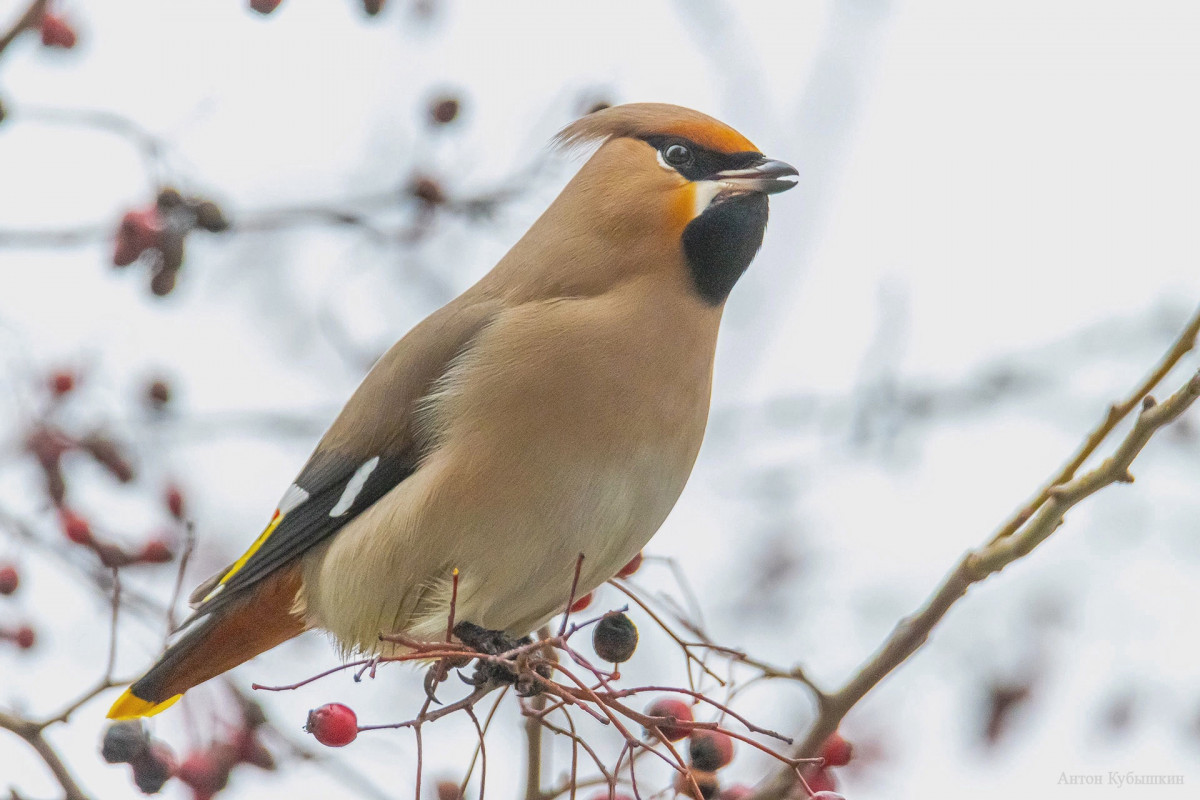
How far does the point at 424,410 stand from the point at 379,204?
3.23ft

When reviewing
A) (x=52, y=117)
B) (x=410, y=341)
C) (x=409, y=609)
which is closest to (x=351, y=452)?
(x=410, y=341)

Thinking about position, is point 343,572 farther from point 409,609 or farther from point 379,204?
point 379,204

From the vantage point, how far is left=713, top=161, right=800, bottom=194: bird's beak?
3156mm

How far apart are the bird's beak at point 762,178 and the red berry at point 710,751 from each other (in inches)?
50.1

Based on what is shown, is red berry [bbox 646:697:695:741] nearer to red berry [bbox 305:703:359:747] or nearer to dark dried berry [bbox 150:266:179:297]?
red berry [bbox 305:703:359:747]

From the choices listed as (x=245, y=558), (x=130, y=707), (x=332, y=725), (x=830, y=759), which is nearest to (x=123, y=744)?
(x=130, y=707)

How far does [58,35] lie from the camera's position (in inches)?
144

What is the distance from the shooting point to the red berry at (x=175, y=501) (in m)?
3.98

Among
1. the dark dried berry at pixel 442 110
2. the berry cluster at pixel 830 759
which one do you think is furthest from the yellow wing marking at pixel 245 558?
the berry cluster at pixel 830 759

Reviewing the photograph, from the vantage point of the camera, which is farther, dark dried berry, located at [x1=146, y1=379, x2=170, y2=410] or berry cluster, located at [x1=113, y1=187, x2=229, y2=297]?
dark dried berry, located at [x1=146, y1=379, x2=170, y2=410]

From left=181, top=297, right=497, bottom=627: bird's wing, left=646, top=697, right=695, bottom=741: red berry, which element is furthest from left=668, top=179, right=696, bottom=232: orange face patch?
left=646, top=697, right=695, bottom=741: red berry

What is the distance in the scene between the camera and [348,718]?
8.35 ft

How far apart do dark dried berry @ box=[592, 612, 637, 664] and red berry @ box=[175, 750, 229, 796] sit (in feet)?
3.59

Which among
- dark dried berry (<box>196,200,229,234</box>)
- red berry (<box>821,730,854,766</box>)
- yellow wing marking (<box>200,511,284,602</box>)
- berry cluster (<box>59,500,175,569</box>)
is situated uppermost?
dark dried berry (<box>196,200,229,234</box>)
